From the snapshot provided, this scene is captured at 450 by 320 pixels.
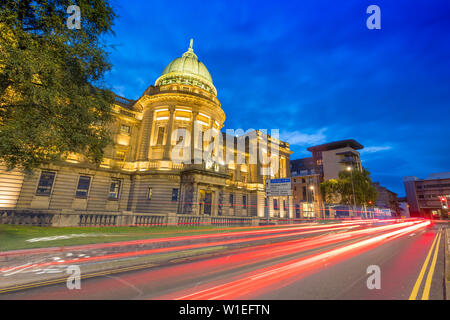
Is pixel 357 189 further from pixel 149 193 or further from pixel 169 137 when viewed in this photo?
pixel 149 193

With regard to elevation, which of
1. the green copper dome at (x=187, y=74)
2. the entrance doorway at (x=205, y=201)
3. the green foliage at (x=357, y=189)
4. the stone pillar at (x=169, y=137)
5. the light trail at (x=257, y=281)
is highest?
the green copper dome at (x=187, y=74)

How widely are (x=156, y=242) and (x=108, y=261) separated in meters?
2.62

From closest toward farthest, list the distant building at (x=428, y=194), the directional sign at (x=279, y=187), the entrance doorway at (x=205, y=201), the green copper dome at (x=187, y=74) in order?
the directional sign at (x=279, y=187), the entrance doorway at (x=205, y=201), the green copper dome at (x=187, y=74), the distant building at (x=428, y=194)

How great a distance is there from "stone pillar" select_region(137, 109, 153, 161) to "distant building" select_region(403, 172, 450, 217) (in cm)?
11281

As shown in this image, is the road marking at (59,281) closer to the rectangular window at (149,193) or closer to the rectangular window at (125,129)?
the rectangular window at (149,193)

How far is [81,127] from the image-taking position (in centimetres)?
1219

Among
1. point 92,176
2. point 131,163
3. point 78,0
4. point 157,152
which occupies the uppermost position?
point 78,0

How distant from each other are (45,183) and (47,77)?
19.1m

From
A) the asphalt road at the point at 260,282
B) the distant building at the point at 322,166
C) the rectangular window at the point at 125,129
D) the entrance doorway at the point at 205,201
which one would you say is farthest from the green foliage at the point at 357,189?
the rectangular window at the point at 125,129

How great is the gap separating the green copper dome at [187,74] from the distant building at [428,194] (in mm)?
105454

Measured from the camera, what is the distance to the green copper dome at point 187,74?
37.0m

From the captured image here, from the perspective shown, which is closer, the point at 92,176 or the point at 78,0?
the point at 78,0

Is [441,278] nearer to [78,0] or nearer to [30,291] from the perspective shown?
[30,291]
